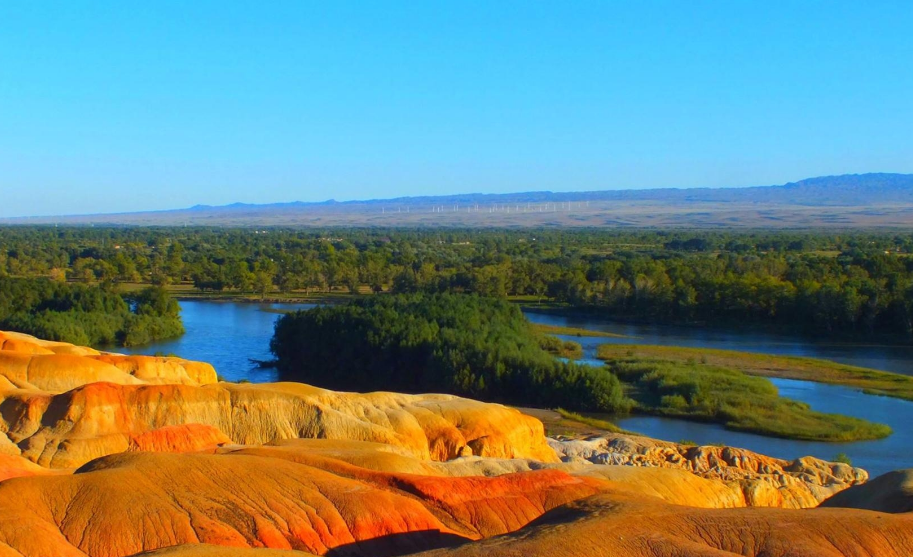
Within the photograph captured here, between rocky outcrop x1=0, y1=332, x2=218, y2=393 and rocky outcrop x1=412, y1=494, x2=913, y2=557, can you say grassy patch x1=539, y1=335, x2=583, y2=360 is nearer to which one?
rocky outcrop x1=0, y1=332, x2=218, y2=393

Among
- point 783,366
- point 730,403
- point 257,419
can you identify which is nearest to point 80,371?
point 257,419

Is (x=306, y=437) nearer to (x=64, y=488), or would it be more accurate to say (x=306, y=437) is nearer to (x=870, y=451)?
(x=64, y=488)

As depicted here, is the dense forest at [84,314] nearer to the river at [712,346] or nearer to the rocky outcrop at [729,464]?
the river at [712,346]

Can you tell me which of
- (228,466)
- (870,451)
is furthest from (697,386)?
(228,466)

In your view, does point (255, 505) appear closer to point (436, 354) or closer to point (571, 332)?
point (436, 354)

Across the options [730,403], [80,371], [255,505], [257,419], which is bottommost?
[730,403]

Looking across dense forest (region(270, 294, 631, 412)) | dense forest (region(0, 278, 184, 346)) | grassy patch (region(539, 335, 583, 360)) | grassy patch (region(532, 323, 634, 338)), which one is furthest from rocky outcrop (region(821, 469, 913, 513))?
dense forest (region(0, 278, 184, 346))

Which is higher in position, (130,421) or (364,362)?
(130,421)
